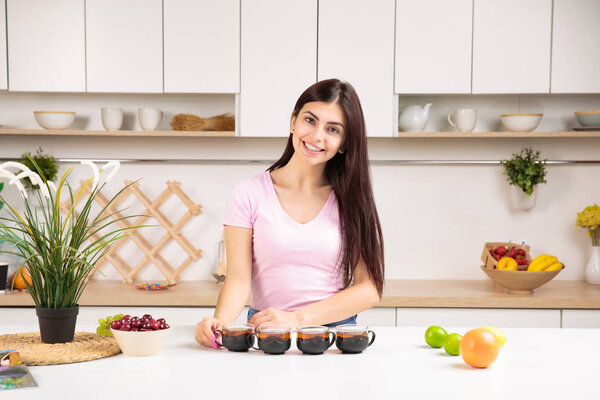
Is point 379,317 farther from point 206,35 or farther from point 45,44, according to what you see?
point 45,44

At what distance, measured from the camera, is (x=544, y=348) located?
65.7 inches

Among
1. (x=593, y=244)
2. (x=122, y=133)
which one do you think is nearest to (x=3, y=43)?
(x=122, y=133)

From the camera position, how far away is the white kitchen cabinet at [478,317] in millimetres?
2896

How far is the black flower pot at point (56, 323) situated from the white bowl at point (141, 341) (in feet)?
0.50

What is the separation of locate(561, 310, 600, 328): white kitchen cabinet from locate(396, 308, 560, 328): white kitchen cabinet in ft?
0.11

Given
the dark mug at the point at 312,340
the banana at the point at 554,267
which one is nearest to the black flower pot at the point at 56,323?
the dark mug at the point at 312,340

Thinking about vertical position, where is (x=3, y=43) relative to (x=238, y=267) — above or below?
above

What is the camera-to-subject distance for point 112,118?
3.25 meters

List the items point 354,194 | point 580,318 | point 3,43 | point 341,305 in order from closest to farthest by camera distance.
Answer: point 341,305
point 354,194
point 580,318
point 3,43

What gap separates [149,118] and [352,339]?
2.03 metres

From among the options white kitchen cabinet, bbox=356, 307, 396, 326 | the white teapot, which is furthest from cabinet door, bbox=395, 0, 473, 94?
white kitchen cabinet, bbox=356, 307, 396, 326

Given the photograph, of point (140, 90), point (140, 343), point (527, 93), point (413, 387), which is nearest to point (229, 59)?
point (140, 90)

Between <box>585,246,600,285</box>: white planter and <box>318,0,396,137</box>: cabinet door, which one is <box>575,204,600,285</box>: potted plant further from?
<box>318,0,396,137</box>: cabinet door

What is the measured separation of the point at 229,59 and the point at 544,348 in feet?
6.71
